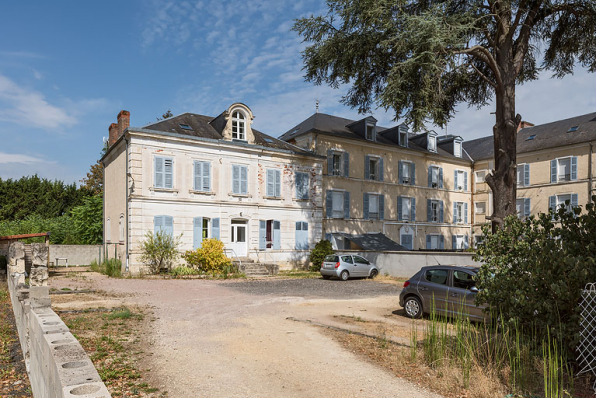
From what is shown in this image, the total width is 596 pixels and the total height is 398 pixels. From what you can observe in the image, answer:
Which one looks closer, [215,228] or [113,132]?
[215,228]

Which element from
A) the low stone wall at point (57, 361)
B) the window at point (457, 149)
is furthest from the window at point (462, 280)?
the window at point (457, 149)

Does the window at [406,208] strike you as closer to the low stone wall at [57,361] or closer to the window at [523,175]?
the window at [523,175]

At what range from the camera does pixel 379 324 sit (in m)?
9.58

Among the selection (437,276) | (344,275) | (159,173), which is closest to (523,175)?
(344,275)

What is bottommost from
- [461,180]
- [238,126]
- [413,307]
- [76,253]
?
[76,253]

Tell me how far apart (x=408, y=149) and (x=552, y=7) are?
17.0 metres

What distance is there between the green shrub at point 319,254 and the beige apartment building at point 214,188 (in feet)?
5.03

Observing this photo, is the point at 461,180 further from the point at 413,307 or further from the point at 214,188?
the point at 413,307

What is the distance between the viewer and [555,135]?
1187 inches

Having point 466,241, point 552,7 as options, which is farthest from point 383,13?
point 466,241

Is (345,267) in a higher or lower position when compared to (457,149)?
lower

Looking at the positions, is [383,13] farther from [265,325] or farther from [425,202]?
[425,202]

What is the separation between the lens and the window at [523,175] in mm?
31109

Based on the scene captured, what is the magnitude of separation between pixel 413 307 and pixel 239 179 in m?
15.2
